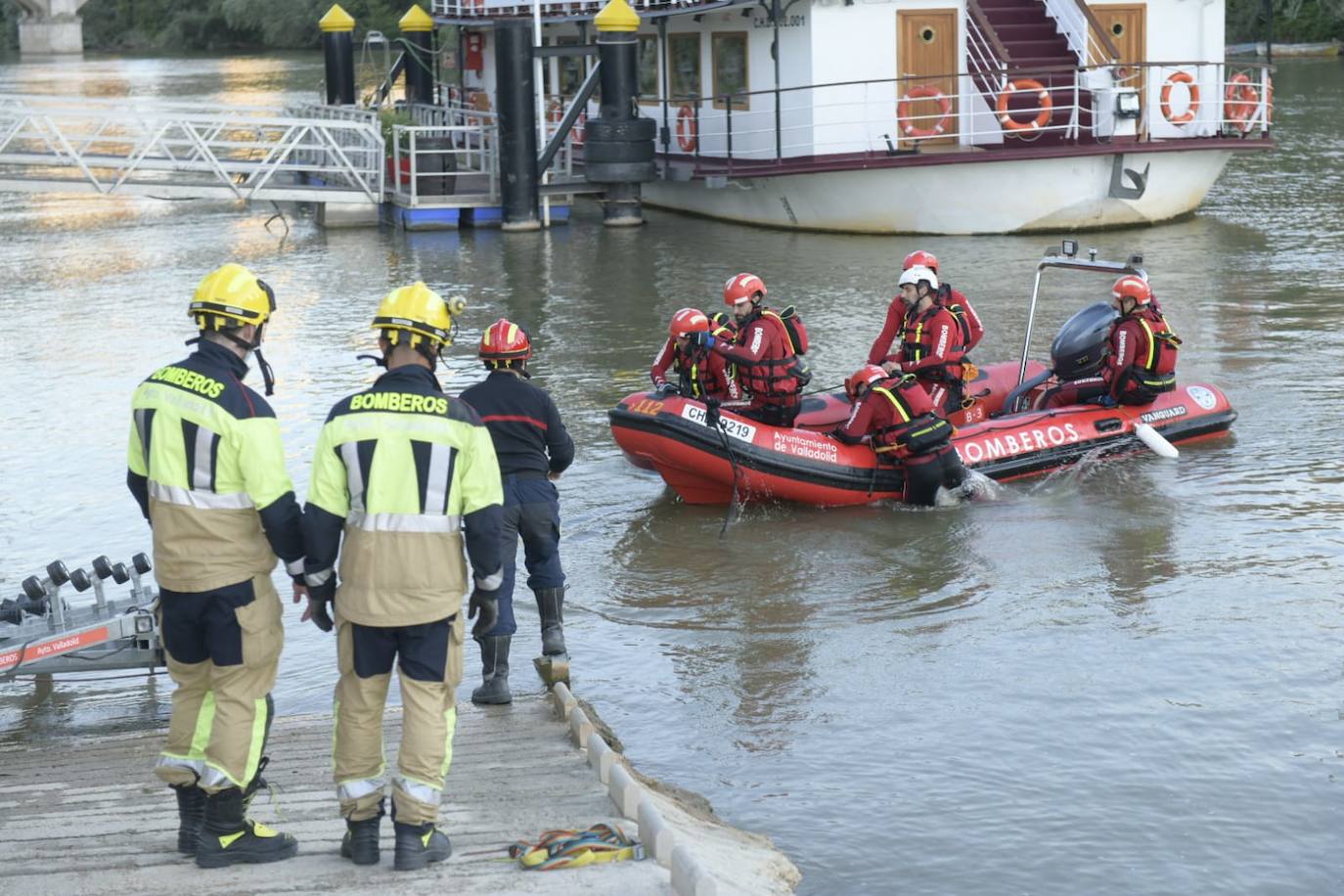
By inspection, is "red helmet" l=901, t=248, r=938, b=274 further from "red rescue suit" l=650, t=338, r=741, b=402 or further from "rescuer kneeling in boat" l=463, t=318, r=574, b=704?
"rescuer kneeling in boat" l=463, t=318, r=574, b=704

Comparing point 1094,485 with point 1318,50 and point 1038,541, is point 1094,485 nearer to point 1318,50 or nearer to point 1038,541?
point 1038,541

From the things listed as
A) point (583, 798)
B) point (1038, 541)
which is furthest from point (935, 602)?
point (583, 798)

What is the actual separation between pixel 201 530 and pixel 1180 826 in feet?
12.2

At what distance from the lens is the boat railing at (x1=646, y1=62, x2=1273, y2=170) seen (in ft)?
70.1

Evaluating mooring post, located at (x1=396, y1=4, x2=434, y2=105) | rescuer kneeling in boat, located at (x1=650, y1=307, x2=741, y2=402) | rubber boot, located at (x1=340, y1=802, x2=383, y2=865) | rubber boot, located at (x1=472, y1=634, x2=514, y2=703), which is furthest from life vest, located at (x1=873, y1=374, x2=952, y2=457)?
mooring post, located at (x1=396, y1=4, x2=434, y2=105)

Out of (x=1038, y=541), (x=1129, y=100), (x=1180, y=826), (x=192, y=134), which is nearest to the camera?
(x=1180, y=826)

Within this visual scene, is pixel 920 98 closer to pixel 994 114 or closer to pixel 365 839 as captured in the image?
pixel 994 114

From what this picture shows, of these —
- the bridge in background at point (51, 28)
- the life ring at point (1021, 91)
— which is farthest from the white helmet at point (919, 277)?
the bridge in background at point (51, 28)

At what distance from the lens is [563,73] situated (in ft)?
87.6

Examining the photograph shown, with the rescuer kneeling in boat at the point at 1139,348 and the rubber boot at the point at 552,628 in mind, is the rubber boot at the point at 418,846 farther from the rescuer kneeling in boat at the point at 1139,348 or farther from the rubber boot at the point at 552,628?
the rescuer kneeling in boat at the point at 1139,348

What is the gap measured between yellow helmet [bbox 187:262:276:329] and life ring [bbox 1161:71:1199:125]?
59.3 ft

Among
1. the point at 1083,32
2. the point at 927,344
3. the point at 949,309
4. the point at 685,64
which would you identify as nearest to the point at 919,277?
the point at 949,309

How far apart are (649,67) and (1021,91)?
6492mm

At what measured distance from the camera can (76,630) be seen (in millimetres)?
7137
